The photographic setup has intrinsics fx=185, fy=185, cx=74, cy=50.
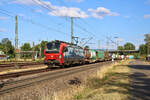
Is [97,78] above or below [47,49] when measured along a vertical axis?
below

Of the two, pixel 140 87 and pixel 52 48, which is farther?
pixel 52 48

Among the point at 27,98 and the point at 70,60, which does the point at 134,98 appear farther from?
the point at 70,60

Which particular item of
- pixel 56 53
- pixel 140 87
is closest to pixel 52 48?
pixel 56 53

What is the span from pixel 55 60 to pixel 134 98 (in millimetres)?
14926

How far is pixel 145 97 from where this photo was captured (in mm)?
7543

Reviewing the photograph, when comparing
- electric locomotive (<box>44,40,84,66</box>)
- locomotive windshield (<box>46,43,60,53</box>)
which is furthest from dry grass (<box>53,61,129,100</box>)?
locomotive windshield (<box>46,43,60,53</box>)

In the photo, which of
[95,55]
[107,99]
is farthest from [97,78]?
[95,55]

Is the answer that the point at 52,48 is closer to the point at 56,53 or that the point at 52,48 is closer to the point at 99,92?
the point at 56,53

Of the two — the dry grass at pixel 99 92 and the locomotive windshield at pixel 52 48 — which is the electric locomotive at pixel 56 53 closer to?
the locomotive windshield at pixel 52 48

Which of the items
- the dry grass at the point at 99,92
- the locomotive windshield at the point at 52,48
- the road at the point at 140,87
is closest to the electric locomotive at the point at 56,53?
the locomotive windshield at the point at 52,48

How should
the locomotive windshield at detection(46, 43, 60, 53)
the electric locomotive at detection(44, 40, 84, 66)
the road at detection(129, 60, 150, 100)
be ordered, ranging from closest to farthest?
1. the road at detection(129, 60, 150, 100)
2. the electric locomotive at detection(44, 40, 84, 66)
3. the locomotive windshield at detection(46, 43, 60, 53)

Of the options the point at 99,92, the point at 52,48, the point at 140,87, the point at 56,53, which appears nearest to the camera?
the point at 99,92

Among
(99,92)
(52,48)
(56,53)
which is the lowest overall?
(99,92)

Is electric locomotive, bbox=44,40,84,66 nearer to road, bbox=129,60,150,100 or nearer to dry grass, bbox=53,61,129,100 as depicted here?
dry grass, bbox=53,61,129,100
